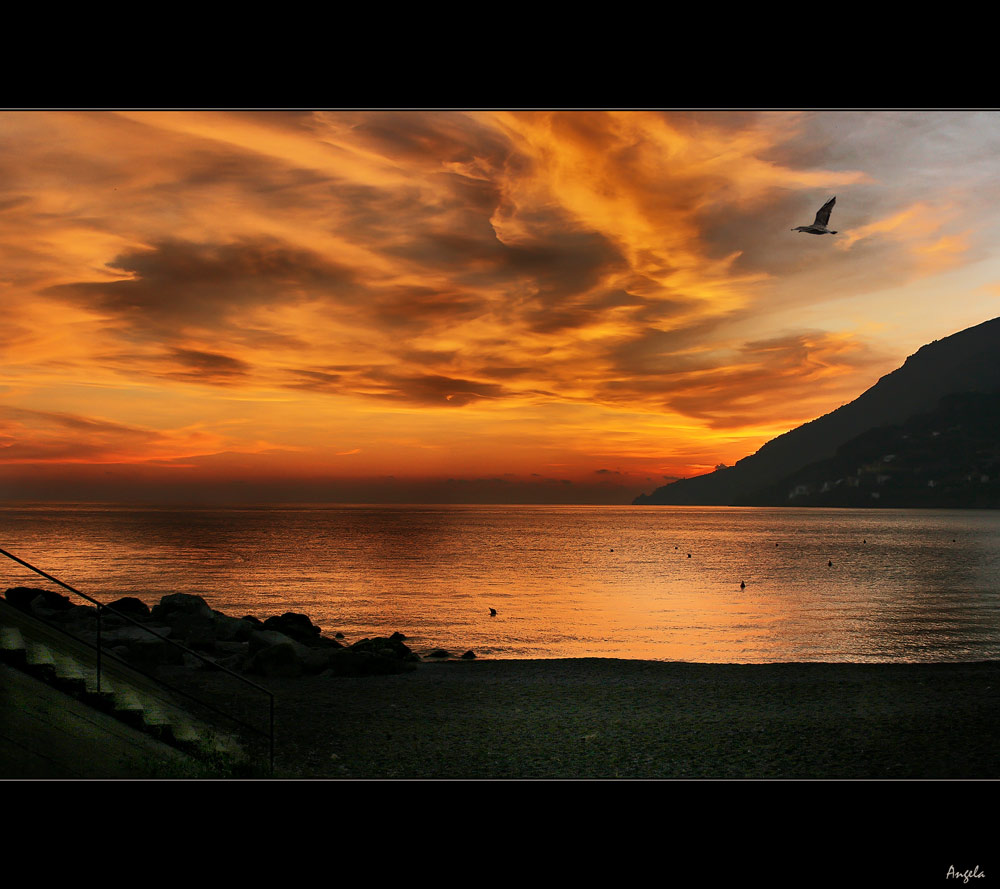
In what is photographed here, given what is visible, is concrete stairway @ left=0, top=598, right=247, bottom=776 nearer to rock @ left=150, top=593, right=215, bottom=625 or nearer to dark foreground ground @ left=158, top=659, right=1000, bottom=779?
dark foreground ground @ left=158, top=659, right=1000, bottom=779

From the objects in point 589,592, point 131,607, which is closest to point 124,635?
point 131,607

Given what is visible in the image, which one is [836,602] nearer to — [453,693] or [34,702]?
[453,693]

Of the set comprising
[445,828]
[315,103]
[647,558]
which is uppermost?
[315,103]

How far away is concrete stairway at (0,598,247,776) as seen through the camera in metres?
9.47

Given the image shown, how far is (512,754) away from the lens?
40.3 feet

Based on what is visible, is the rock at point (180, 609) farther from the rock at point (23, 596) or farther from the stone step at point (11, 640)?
the stone step at point (11, 640)

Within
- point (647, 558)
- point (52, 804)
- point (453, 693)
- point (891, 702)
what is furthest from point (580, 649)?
point (647, 558)

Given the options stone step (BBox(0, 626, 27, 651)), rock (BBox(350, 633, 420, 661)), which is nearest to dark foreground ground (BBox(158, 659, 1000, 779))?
rock (BBox(350, 633, 420, 661))

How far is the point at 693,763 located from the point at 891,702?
276 inches

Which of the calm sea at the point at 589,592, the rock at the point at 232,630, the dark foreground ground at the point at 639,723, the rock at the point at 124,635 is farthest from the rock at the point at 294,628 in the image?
the dark foreground ground at the point at 639,723

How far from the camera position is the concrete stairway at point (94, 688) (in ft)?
31.1

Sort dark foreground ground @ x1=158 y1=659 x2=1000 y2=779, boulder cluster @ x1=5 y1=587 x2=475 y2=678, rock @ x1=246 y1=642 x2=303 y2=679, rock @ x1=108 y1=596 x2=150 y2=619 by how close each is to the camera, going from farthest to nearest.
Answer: rock @ x1=108 y1=596 x2=150 y2=619 < boulder cluster @ x1=5 y1=587 x2=475 y2=678 < rock @ x1=246 y1=642 x2=303 y2=679 < dark foreground ground @ x1=158 y1=659 x2=1000 y2=779

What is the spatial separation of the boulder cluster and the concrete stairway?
2.05 m

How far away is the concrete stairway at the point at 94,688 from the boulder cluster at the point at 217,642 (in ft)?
6.74
